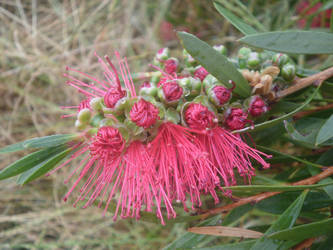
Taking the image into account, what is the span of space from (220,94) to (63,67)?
1258 millimetres

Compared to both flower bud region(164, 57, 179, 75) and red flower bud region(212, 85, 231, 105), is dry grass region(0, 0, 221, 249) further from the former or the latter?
red flower bud region(212, 85, 231, 105)

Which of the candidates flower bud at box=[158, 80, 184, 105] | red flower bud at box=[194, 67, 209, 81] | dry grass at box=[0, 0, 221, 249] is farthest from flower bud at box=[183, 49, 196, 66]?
dry grass at box=[0, 0, 221, 249]

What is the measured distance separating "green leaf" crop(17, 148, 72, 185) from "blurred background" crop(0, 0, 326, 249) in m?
0.85

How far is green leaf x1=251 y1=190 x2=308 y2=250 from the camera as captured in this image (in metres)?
0.61

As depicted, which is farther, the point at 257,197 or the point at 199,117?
the point at 257,197

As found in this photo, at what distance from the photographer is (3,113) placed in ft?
6.15

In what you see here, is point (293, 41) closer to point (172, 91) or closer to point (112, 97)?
point (172, 91)

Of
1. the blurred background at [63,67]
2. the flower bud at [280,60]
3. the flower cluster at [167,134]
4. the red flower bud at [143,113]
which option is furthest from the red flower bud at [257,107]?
the blurred background at [63,67]

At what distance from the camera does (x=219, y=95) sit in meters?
0.60

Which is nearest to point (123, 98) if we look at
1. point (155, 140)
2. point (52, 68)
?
point (155, 140)

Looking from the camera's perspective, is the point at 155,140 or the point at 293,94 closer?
the point at 155,140

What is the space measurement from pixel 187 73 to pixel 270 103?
206 mm

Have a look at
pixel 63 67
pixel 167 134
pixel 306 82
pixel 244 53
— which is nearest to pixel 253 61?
pixel 244 53

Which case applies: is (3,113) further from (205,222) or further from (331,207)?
(331,207)
